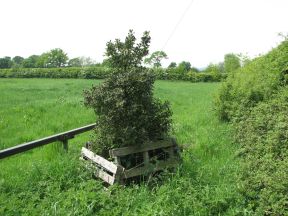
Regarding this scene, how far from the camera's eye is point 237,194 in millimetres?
4609

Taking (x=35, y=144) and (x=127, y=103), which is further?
(x=35, y=144)

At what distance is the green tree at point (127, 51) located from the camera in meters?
5.50

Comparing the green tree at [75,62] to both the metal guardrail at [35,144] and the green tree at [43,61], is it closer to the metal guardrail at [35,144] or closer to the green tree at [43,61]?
the green tree at [43,61]

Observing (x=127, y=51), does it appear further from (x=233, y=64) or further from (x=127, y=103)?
(x=233, y=64)

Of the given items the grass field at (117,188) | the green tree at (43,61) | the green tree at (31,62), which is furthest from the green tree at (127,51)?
the green tree at (31,62)

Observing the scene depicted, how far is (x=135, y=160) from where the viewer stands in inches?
211

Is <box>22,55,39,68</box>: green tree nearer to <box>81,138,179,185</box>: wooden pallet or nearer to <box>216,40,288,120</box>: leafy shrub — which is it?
<box>216,40,288,120</box>: leafy shrub

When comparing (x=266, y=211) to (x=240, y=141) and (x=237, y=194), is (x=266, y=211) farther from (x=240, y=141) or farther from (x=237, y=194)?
(x=240, y=141)

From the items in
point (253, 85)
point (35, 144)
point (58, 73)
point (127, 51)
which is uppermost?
point (127, 51)

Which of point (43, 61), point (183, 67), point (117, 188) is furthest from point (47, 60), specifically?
point (117, 188)

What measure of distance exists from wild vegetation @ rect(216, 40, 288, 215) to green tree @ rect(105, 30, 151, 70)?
8.66 ft

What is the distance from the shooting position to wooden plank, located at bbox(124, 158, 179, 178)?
4.98 m

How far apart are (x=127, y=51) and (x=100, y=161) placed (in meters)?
1.96

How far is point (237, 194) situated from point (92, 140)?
8.85 feet
